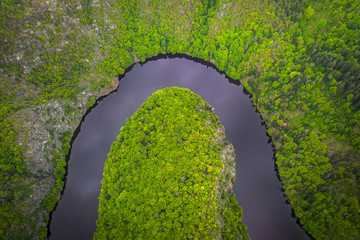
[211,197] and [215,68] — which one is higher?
[215,68]

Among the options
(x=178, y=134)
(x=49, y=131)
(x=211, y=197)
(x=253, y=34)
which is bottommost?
(x=211, y=197)

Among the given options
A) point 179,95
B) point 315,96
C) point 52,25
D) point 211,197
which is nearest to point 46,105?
point 52,25

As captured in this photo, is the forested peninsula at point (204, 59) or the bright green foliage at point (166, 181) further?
the forested peninsula at point (204, 59)

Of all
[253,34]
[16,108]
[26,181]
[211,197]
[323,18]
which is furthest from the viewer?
[253,34]

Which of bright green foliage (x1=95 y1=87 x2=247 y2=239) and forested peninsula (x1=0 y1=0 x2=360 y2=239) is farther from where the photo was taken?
forested peninsula (x1=0 y1=0 x2=360 y2=239)

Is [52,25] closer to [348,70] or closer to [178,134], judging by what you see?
[178,134]
